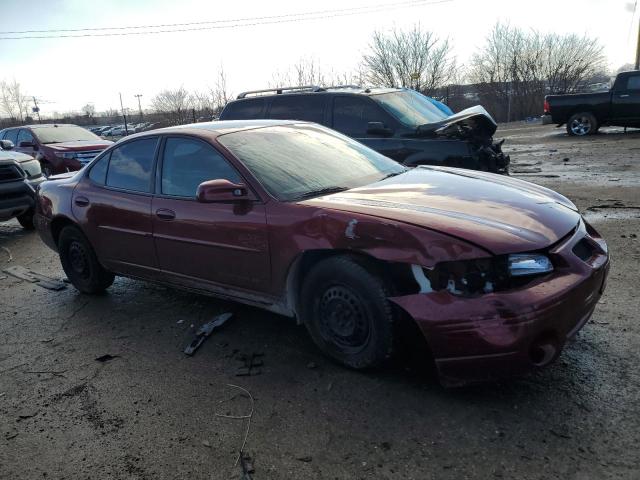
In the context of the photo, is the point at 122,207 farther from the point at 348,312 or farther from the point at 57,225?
the point at 348,312

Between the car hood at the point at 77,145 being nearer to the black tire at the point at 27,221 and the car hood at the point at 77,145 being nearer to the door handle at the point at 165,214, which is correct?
the black tire at the point at 27,221

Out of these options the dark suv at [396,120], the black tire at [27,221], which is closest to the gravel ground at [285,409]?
the dark suv at [396,120]

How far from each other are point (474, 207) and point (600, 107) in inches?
623

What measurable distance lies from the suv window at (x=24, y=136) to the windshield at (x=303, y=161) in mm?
10469

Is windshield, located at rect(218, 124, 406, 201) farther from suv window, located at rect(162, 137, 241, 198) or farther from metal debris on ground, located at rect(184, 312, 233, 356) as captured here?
metal debris on ground, located at rect(184, 312, 233, 356)

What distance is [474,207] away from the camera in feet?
9.65

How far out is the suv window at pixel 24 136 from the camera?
1221 cm

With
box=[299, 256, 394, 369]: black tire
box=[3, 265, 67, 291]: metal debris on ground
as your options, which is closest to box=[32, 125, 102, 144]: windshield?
box=[3, 265, 67, 291]: metal debris on ground

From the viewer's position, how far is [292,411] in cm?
278

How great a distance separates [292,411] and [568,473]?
1361 mm

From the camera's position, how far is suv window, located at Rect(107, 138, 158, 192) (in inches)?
163

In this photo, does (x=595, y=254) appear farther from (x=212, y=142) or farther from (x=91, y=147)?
(x=91, y=147)

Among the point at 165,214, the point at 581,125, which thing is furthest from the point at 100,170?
the point at 581,125

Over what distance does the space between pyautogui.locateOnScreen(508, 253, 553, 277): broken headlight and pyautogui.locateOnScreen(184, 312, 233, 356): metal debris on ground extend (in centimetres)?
222
